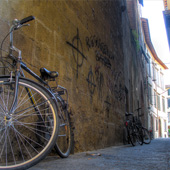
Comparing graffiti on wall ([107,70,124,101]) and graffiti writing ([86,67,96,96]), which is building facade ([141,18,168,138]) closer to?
graffiti on wall ([107,70,124,101])

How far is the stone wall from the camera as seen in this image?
Result: 2880 millimetres

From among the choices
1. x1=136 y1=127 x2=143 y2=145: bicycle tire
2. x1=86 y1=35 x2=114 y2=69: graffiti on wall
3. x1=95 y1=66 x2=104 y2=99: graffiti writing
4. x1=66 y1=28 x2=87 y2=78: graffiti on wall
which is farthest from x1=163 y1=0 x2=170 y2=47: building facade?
x1=66 y1=28 x2=87 y2=78: graffiti on wall

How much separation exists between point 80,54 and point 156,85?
28684 millimetres

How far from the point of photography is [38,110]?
2.27 m

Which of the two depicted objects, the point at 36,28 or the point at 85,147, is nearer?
the point at 36,28

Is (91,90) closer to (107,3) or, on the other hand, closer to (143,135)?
(107,3)

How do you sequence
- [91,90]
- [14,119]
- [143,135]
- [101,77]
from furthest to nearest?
[143,135] < [101,77] < [91,90] < [14,119]

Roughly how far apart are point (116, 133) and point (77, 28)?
3.36 meters

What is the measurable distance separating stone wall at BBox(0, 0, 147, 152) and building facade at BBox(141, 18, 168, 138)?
21.3 meters

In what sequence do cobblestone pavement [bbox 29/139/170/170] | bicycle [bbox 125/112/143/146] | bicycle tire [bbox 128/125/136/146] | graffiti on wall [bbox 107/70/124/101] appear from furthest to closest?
bicycle [bbox 125/112/143/146] < bicycle tire [bbox 128/125/136/146] < graffiti on wall [bbox 107/70/124/101] < cobblestone pavement [bbox 29/139/170/170]

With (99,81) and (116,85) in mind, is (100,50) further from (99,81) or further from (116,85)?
(116,85)

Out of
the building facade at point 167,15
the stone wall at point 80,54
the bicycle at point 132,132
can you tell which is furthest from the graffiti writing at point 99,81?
the building facade at point 167,15

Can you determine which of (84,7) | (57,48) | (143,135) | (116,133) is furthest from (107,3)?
(143,135)

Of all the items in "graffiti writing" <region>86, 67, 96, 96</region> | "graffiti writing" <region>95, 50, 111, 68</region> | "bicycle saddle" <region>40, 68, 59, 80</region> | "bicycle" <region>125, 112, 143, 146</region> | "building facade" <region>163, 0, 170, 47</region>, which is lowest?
"bicycle" <region>125, 112, 143, 146</region>
